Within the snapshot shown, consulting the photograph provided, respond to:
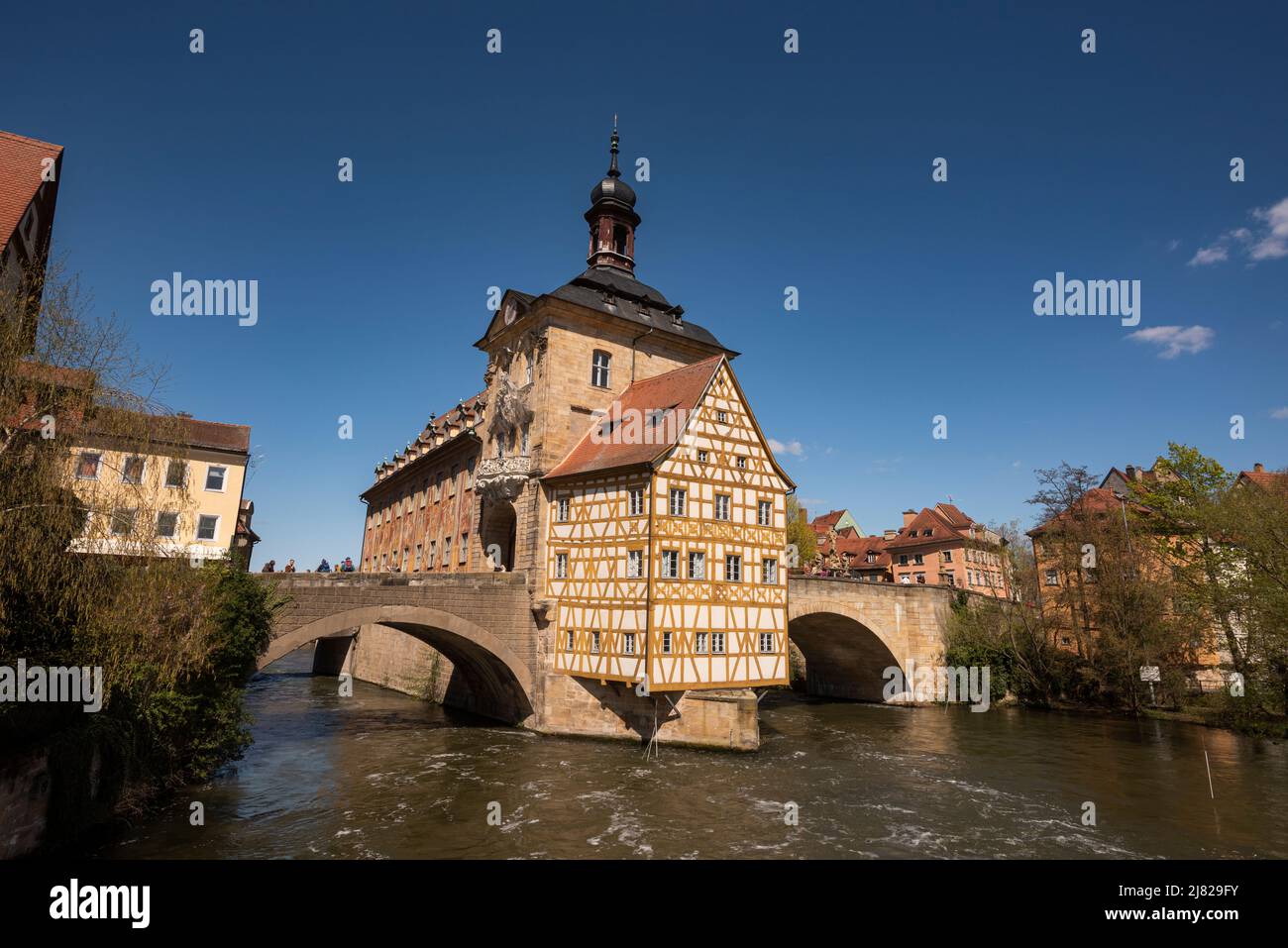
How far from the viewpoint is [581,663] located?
21109 millimetres

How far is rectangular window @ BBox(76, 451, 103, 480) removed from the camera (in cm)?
991

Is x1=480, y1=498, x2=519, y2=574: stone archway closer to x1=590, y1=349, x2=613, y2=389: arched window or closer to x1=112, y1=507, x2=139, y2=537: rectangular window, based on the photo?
x1=590, y1=349, x2=613, y2=389: arched window

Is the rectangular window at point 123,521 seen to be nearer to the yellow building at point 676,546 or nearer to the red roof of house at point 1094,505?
the yellow building at point 676,546

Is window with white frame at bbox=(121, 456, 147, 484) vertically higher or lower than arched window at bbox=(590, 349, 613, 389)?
lower

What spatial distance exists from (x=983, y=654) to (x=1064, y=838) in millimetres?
20798

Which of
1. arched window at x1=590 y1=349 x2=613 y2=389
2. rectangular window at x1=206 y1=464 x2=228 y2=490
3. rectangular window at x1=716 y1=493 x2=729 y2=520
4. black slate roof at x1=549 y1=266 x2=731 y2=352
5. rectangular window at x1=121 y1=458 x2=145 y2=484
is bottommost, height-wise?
rectangular window at x1=121 y1=458 x2=145 y2=484

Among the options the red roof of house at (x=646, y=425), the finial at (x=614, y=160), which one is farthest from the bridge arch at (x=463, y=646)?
the finial at (x=614, y=160)

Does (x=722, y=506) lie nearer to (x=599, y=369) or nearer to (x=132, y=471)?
(x=599, y=369)

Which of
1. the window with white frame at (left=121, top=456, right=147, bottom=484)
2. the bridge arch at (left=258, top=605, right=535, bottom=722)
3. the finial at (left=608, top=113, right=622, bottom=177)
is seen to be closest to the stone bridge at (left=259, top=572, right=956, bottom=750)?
the bridge arch at (left=258, top=605, right=535, bottom=722)

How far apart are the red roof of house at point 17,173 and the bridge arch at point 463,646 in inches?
411

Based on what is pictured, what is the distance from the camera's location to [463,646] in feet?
75.6

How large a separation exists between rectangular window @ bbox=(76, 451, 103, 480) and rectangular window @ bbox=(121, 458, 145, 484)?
16.8 inches
